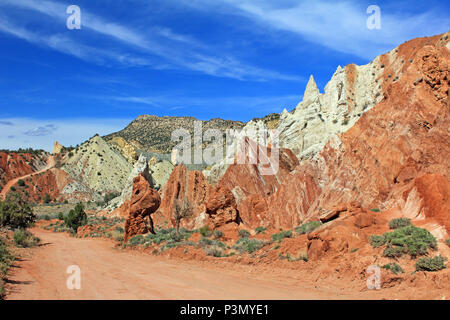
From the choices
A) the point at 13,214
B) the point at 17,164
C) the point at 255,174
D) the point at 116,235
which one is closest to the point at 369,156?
the point at 255,174

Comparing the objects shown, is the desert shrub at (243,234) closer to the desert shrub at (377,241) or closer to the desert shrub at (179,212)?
the desert shrub at (179,212)

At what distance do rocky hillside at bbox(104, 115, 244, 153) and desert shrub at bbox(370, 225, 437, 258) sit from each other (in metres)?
86.9

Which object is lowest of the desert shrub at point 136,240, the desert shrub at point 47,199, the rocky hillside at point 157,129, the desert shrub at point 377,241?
the desert shrub at point 136,240

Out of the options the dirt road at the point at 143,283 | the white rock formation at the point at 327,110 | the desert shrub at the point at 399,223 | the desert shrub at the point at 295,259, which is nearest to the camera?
the dirt road at the point at 143,283

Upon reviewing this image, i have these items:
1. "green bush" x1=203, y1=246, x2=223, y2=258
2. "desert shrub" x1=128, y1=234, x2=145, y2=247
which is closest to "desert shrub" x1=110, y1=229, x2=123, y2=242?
"desert shrub" x1=128, y1=234, x2=145, y2=247

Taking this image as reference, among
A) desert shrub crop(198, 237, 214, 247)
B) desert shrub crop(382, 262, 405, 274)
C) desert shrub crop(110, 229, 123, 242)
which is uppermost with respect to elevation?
desert shrub crop(382, 262, 405, 274)

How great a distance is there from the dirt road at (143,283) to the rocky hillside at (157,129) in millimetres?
84242

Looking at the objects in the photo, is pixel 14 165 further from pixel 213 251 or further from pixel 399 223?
pixel 399 223

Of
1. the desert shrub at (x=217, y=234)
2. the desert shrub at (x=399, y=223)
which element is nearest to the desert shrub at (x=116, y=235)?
the desert shrub at (x=217, y=234)

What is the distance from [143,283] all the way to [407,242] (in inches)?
359

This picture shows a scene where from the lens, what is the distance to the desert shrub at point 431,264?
435 inches

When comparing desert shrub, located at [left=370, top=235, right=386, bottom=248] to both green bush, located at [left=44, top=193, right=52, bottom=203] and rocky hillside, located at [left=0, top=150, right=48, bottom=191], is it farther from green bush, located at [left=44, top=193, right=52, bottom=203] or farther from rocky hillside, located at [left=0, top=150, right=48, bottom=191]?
rocky hillside, located at [left=0, top=150, right=48, bottom=191]

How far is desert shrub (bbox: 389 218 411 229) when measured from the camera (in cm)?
1494

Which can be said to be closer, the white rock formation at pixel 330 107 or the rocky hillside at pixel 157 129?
the white rock formation at pixel 330 107
